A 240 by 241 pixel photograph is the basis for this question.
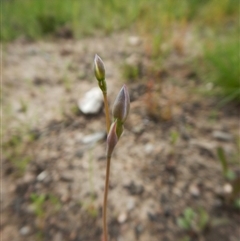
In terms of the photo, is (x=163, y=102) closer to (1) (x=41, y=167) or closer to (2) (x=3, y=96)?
(1) (x=41, y=167)

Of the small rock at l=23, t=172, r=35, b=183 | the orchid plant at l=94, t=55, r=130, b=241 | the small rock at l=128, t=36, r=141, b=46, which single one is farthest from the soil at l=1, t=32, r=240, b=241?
the orchid plant at l=94, t=55, r=130, b=241

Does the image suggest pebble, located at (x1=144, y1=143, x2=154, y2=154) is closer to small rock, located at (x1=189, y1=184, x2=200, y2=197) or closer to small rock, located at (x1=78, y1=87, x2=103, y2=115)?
small rock, located at (x1=189, y1=184, x2=200, y2=197)

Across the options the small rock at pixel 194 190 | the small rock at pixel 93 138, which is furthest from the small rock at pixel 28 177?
the small rock at pixel 194 190

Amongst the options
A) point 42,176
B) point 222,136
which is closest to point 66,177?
point 42,176

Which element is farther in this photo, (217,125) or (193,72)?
(193,72)

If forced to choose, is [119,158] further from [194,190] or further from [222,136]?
[222,136]

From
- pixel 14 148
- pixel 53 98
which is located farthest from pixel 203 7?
pixel 14 148

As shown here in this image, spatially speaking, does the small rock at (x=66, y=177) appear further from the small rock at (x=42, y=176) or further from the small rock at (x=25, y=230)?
the small rock at (x=25, y=230)
